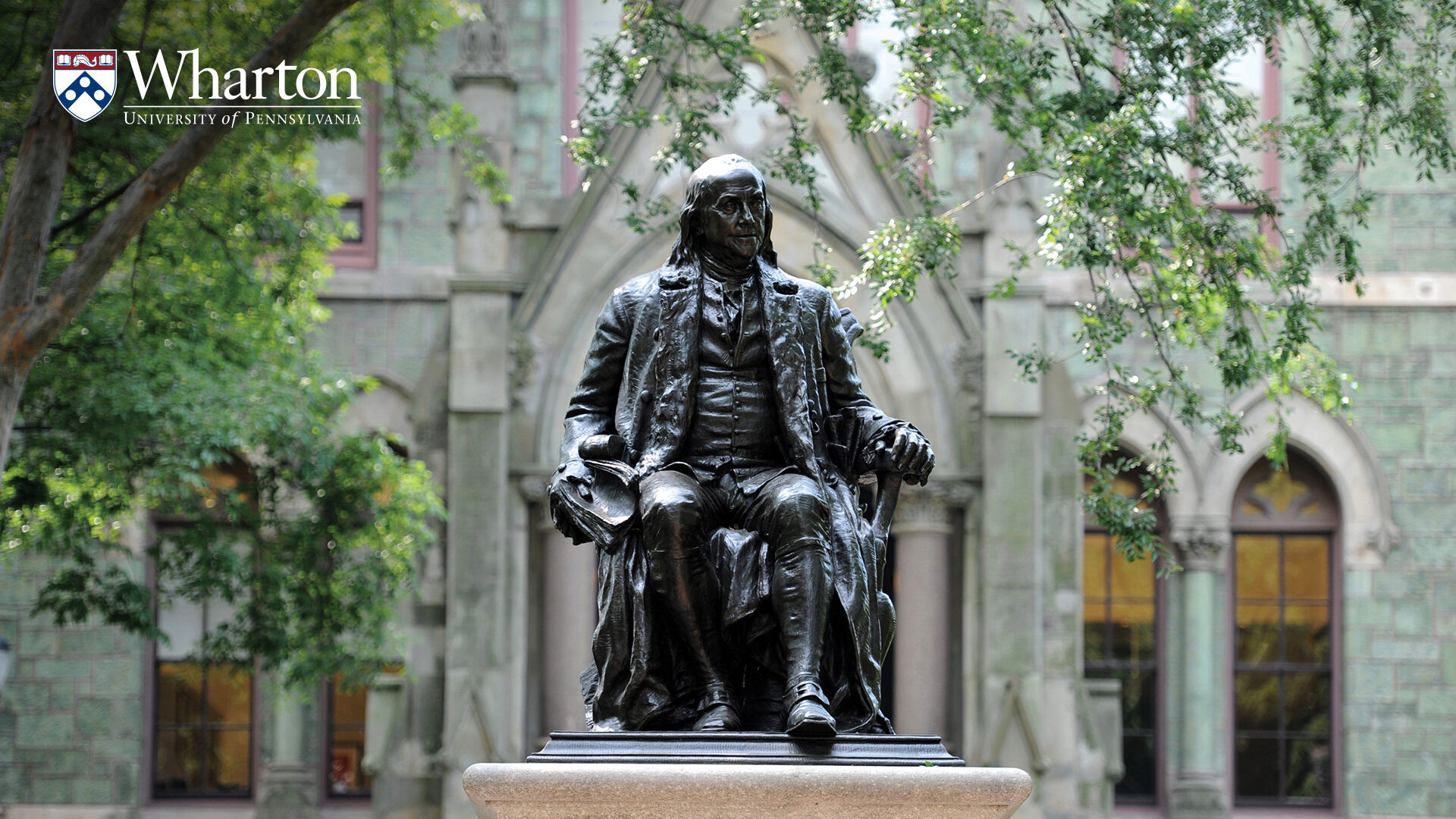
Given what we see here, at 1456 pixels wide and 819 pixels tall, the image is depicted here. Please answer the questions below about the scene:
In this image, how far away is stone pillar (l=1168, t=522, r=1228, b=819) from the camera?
17.1 metres

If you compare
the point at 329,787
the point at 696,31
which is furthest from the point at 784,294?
the point at 329,787

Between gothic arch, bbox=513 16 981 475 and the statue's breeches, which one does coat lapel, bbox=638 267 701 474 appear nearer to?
the statue's breeches

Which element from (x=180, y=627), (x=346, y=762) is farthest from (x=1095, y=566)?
(x=180, y=627)

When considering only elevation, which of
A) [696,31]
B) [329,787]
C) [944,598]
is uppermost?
[696,31]

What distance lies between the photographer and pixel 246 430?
42.2 feet

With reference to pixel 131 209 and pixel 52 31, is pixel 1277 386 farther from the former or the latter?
pixel 52 31

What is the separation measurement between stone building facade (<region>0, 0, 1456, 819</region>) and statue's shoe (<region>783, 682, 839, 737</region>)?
8.38 meters

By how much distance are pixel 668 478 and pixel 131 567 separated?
12.1 meters

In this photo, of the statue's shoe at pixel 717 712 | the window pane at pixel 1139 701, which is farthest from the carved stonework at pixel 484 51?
the statue's shoe at pixel 717 712

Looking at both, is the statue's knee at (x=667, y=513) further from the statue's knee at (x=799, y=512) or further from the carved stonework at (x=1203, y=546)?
the carved stonework at (x=1203, y=546)

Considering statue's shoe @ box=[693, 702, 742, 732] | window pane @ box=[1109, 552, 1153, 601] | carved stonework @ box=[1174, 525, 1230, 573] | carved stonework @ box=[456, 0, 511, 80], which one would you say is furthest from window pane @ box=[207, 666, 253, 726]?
statue's shoe @ box=[693, 702, 742, 732]

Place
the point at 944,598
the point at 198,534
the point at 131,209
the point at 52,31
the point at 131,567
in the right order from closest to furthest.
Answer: the point at 131,209 < the point at 52,31 < the point at 198,534 < the point at 944,598 < the point at 131,567

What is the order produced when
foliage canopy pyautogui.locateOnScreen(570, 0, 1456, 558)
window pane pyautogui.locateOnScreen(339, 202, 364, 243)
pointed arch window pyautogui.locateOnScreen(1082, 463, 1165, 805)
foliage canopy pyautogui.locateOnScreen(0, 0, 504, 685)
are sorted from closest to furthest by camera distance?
foliage canopy pyautogui.locateOnScreen(570, 0, 1456, 558), foliage canopy pyautogui.locateOnScreen(0, 0, 504, 685), pointed arch window pyautogui.locateOnScreen(1082, 463, 1165, 805), window pane pyautogui.locateOnScreen(339, 202, 364, 243)

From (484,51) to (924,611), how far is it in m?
5.74
